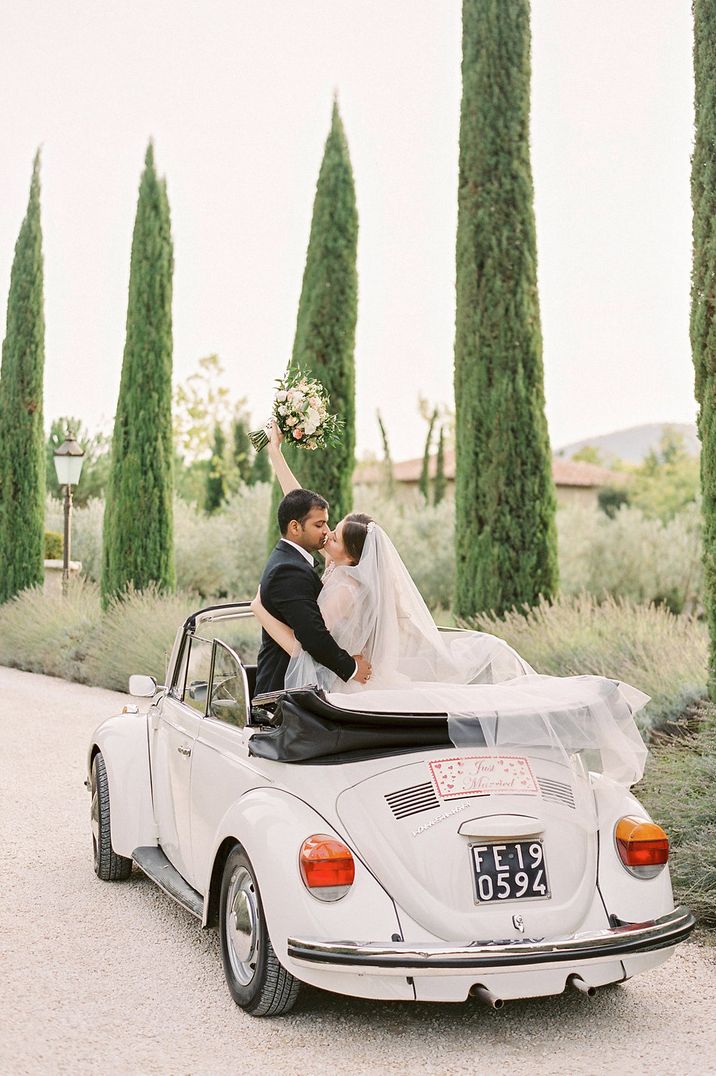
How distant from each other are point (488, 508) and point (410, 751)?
33.6 feet

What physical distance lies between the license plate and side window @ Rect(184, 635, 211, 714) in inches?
72.2

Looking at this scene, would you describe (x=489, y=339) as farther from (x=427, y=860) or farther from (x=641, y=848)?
(x=427, y=860)

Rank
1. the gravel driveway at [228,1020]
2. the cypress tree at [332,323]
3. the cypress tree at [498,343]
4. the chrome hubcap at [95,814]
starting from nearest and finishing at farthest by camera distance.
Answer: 1. the gravel driveway at [228,1020]
2. the chrome hubcap at [95,814]
3. the cypress tree at [498,343]
4. the cypress tree at [332,323]

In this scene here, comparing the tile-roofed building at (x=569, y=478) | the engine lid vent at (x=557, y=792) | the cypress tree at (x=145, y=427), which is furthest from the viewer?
the tile-roofed building at (x=569, y=478)

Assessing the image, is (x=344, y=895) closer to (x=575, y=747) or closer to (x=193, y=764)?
(x=575, y=747)

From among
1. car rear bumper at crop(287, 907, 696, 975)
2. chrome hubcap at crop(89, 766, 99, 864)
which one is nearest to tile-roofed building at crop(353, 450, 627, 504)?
chrome hubcap at crop(89, 766, 99, 864)

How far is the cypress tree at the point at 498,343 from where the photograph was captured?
560 inches

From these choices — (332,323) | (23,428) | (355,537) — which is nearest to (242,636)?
(332,323)

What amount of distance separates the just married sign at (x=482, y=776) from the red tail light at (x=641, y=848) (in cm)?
39

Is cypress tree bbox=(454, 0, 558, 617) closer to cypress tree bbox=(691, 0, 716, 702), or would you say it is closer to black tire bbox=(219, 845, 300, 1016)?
cypress tree bbox=(691, 0, 716, 702)

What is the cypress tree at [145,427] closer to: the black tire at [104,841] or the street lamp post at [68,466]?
the street lamp post at [68,466]

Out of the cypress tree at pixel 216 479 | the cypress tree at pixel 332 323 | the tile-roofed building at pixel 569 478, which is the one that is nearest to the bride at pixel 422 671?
the cypress tree at pixel 332 323

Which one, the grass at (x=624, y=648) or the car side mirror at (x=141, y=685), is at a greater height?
the car side mirror at (x=141, y=685)

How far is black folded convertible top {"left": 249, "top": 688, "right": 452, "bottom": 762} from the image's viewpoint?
415 cm
